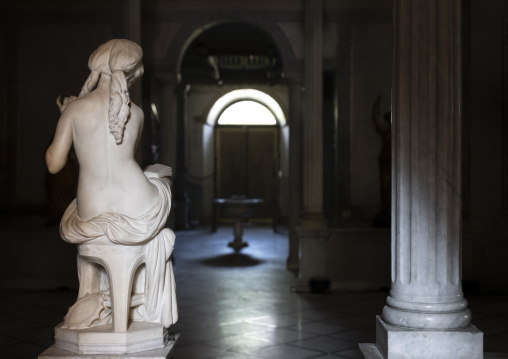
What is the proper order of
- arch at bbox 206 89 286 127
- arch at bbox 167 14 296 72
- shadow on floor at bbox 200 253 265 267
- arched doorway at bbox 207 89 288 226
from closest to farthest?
arch at bbox 167 14 296 72 → shadow on floor at bbox 200 253 265 267 → arch at bbox 206 89 286 127 → arched doorway at bbox 207 89 288 226

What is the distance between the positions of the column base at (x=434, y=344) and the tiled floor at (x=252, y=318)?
1.22m

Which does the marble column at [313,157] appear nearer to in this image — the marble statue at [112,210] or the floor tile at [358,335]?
the floor tile at [358,335]

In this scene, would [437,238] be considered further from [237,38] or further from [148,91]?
[237,38]

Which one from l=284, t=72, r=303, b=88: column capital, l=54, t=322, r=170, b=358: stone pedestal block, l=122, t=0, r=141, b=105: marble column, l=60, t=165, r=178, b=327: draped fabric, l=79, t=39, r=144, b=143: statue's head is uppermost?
l=122, t=0, r=141, b=105: marble column

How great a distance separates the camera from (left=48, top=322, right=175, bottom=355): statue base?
316 cm

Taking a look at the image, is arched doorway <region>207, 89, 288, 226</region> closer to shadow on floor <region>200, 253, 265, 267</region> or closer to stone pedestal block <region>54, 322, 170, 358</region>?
shadow on floor <region>200, 253, 265, 267</region>

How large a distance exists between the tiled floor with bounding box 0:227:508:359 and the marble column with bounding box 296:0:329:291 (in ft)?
1.36

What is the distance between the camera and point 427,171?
3982 mm

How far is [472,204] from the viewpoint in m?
7.99

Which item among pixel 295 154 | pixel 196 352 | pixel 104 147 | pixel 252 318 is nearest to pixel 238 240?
pixel 295 154

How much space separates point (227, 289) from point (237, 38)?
7.06 metres

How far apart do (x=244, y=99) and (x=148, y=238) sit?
49.5 ft

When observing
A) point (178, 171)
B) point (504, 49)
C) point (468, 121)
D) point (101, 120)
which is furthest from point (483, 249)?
point (178, 171)

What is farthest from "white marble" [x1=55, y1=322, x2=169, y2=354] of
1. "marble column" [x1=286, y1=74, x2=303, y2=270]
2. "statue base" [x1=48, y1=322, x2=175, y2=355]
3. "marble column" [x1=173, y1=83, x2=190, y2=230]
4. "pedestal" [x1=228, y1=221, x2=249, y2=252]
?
"marble column" [x1=173, y1=83, x2=190, y2=230]
